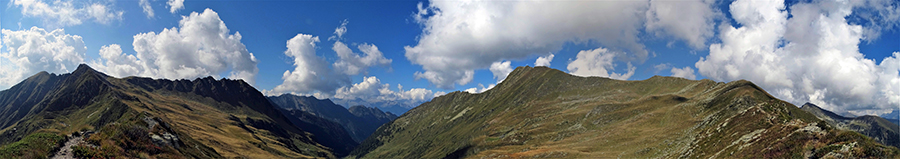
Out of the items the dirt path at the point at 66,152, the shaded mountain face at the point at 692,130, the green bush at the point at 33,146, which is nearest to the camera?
the green bush at the point at 33,146

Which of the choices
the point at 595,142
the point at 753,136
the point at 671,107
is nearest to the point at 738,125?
the point at 753,136

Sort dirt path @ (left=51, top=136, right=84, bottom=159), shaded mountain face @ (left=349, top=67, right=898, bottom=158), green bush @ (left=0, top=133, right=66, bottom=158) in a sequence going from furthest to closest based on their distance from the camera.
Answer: shaded mountain face @ (left=349, top=67, right=898, bottom=158) < dirt path @ (left=51, top=136, right=84, bottom=159) < green bush @ (left=0, top=133, right=66, bottom=158)

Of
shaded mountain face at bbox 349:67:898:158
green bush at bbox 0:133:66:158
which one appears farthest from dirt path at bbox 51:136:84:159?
shaded mountain face at bbox 349:67:898:158

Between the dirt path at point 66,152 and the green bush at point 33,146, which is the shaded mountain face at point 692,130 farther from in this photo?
the green bush at point 33,146

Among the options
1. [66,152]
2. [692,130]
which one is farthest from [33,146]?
[692,130]

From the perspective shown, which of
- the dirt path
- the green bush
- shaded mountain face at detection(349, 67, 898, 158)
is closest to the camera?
the green bush

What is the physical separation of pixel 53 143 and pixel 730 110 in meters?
124

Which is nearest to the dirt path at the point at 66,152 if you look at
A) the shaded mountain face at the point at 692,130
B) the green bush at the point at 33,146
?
the green bush at the point at 33,146

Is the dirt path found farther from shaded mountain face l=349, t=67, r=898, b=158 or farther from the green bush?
shaded mountain face l=349, t=67, r=898, b=158

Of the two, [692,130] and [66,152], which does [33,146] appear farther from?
[692,130]

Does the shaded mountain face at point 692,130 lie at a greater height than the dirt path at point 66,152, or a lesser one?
greater

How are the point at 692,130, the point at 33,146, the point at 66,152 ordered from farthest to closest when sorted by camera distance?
1. the point at 692,130
2. the point at 66,152
3. the point at 33,146

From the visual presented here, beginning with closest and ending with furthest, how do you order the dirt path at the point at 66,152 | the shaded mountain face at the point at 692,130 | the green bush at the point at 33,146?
1. the green bush at the point at 33,146
2. the dirt path at the point at 66,152
3. the shaded mountain face at the point at 692,130

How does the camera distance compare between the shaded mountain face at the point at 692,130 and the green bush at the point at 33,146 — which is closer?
the green bush at the point at 33,146
